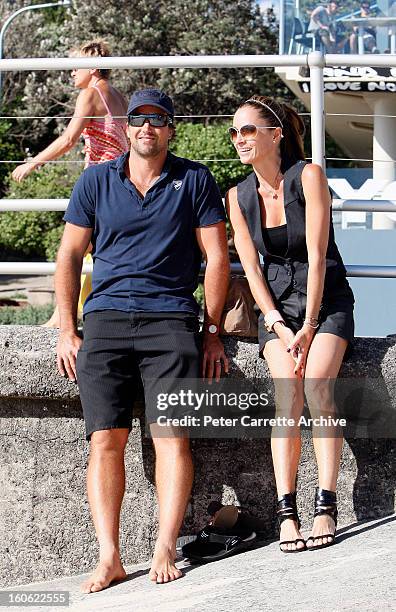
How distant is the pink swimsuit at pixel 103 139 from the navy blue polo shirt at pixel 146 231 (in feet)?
3.82

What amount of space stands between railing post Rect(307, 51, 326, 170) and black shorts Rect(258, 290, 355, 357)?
0.62m

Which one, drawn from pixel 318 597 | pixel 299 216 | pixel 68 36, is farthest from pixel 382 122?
pixel 318 597

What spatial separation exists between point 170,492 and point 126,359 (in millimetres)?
555

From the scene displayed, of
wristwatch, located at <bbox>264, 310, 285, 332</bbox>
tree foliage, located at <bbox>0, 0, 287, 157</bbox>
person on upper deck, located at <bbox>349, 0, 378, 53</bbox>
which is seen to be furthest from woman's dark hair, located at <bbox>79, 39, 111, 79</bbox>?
tree foliage, located at <bbox>0, 0, 287, 157</bbox>

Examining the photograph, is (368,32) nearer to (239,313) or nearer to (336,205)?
(336,205)

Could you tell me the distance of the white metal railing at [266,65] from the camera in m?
4.42

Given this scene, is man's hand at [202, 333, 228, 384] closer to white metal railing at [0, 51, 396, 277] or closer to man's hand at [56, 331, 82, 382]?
man's hand at [56, 331, 82, 382]

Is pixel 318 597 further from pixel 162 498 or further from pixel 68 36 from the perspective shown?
pixel 68 36

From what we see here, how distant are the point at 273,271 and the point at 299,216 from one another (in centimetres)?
25

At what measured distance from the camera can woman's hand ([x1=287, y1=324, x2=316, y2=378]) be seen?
4.12 metres

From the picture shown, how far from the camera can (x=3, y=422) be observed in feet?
14.6

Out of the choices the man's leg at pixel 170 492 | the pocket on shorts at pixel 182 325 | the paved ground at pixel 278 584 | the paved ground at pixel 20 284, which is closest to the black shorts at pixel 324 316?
the pocket on shorts at pixel 182 325

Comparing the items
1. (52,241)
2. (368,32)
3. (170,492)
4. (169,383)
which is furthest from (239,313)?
(52,241)

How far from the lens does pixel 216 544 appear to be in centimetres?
412
